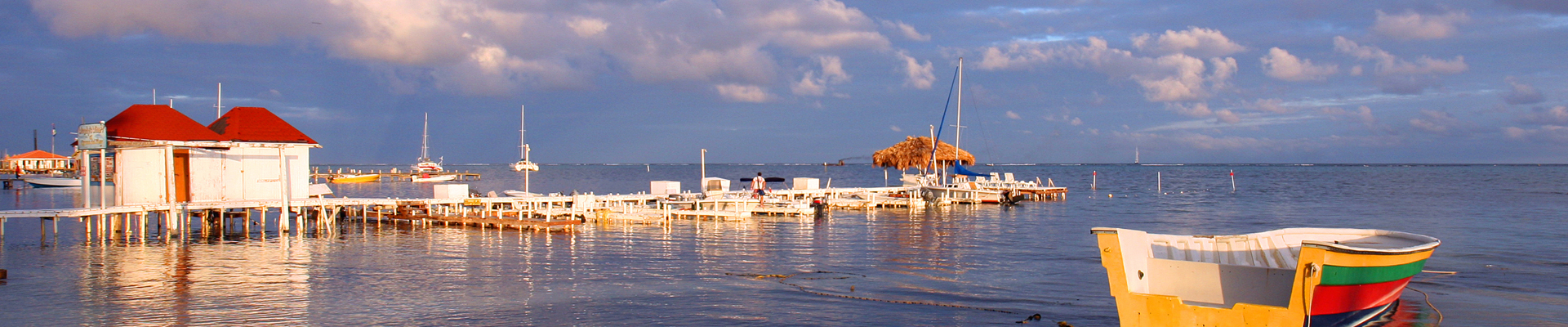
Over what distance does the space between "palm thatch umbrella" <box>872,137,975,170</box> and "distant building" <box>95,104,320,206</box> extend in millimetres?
33711

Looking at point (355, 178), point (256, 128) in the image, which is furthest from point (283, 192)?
point (355, 178)

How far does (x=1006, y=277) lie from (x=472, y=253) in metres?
11.7

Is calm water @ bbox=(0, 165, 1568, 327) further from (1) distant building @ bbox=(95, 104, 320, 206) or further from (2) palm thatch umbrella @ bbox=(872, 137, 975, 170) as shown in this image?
(2) palm thatch umbrella @ bbox=(872, 137, 975, 170)

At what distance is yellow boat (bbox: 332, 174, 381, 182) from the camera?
3375 inches

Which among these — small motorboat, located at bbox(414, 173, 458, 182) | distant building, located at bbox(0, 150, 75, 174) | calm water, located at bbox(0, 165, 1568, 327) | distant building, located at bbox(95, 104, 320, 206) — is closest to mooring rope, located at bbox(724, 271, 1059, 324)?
calm water, located at bbox(0, 165, 1568, 327)

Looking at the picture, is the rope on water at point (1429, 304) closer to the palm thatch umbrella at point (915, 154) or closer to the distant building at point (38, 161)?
the palm thatch umbrella at point (915, 154)

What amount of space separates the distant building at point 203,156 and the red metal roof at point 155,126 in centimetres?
2

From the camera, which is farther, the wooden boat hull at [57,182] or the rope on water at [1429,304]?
the wooden boat hull at [57,182]

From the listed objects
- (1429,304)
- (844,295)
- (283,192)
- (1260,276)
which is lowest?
(1429,304)

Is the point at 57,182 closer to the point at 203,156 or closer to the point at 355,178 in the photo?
the point at 355,178

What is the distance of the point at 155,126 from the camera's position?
978 inches

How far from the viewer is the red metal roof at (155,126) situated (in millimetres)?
24406

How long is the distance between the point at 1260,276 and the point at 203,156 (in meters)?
26.6

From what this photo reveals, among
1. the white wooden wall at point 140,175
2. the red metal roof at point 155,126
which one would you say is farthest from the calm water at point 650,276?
the red metal roof at point 155,126
